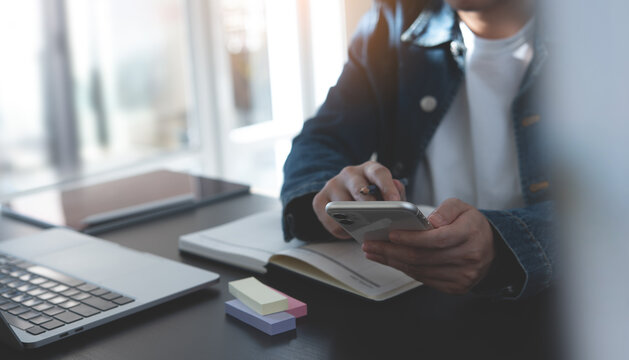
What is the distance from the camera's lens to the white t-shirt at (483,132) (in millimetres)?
1024

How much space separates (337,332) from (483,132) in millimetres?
540

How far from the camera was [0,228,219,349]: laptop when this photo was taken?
2.03 ft

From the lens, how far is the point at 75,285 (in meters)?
0.72

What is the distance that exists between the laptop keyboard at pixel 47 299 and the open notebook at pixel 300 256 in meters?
0.17

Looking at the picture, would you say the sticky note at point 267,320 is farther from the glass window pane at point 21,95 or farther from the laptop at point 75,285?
the glass window pane at point 21,95

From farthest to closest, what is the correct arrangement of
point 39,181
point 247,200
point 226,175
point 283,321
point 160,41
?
point 226,175, point 160,41, point 39,181, point 247,200, point 283,321

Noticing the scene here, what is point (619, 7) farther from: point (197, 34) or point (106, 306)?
point (197, 34)

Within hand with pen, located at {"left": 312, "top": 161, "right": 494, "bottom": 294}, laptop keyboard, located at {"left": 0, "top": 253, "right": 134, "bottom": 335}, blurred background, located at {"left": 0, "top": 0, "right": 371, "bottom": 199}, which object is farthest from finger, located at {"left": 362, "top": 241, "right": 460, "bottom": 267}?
blurred background, located at {"left": 0, "top": 0, "right": 371, "bottom": 199}

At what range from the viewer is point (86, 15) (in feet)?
8.41

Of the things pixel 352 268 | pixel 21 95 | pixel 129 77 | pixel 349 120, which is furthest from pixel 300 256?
pixel 129 77

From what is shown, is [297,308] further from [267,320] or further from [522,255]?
[522,255]

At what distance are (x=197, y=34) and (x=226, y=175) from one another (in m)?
0.65

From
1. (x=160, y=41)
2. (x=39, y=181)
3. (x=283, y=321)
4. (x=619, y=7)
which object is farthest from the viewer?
(x=160, y=41)

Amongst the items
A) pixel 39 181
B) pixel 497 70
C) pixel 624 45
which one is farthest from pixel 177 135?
pixel 624 45
